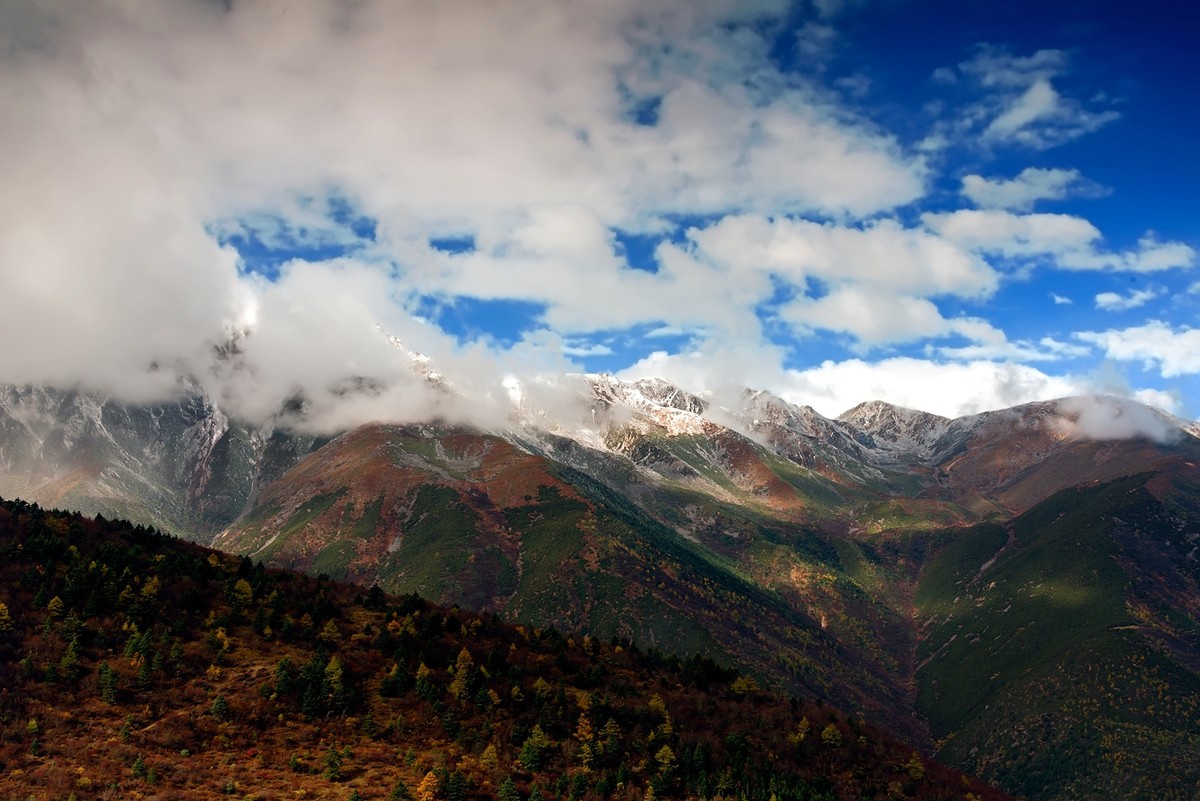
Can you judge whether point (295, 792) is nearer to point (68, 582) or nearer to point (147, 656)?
point (147, 656)

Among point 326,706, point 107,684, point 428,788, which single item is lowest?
point 428,788

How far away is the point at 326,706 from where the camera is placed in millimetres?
115500

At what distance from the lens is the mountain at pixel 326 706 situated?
323 feet

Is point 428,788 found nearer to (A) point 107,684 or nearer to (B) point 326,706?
(B) point 326,706

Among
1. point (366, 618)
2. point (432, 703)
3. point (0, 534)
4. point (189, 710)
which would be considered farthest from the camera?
point (366, 618)

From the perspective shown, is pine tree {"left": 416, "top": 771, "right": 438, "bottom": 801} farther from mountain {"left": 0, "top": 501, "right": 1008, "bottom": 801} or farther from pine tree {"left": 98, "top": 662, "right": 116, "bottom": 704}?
pine tree {"left": 98, "top": 662, "right": 116, "bottom": 704}

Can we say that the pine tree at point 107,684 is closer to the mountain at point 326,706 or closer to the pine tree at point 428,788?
the mountain at point 326,706

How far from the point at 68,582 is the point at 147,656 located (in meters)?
24.4

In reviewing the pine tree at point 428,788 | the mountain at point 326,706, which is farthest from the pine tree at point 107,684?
the pine tree at point 428,788

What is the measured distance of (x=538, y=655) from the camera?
6166 inches

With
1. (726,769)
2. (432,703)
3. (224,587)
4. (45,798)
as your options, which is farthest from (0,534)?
(726,769)

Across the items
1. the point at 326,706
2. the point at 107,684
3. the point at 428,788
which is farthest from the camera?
the point at 326,706

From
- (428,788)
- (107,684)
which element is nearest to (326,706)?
(428,788)

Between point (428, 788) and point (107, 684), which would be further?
point (107, 684)
